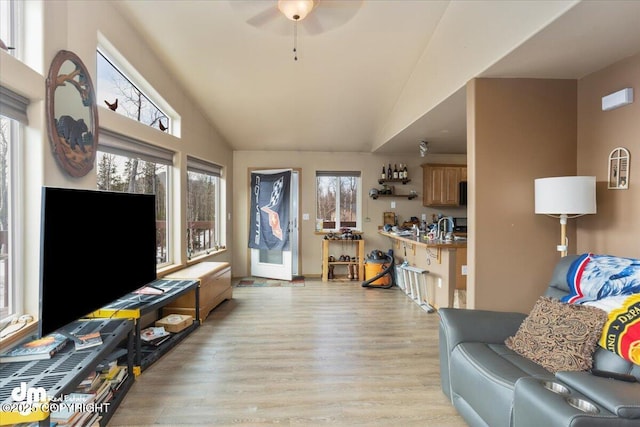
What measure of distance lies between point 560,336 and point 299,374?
176 centimetres

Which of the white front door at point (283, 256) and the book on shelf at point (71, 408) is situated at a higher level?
the white front door at point (283, 256)

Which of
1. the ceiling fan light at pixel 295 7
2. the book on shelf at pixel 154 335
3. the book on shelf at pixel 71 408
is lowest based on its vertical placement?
the book on shelf at pixel 154 335

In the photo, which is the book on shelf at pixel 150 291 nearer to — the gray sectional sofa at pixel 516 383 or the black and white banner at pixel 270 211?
the gray sectional sofa at pixel 516 383

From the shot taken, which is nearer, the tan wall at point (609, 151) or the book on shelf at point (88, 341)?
the book on shelf at point (88, 341)

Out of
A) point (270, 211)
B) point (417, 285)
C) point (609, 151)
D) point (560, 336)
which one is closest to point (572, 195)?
point (609, 151)

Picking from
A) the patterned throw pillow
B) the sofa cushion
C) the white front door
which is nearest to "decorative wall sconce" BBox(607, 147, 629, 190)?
the patterned throw pillow

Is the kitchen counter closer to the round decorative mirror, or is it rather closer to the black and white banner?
the black and white banner

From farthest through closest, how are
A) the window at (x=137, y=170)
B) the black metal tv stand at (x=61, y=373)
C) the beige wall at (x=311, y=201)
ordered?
the beige wall at (x=311, y=201) < the window at (x=137, y=170) < the black metal tv stand at (x=61, y=373)

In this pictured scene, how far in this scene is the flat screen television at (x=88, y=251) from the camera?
1536 millimetres

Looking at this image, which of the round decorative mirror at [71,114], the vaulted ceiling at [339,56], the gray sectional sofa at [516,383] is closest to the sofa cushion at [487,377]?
the gray sectional sofa at [516,383]

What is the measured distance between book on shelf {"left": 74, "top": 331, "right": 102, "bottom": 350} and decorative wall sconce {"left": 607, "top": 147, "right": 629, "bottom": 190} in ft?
12.1

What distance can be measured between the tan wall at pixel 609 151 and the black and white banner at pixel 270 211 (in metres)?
4.03

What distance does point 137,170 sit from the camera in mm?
3100

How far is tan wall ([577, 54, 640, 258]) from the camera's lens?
6.82 feet
